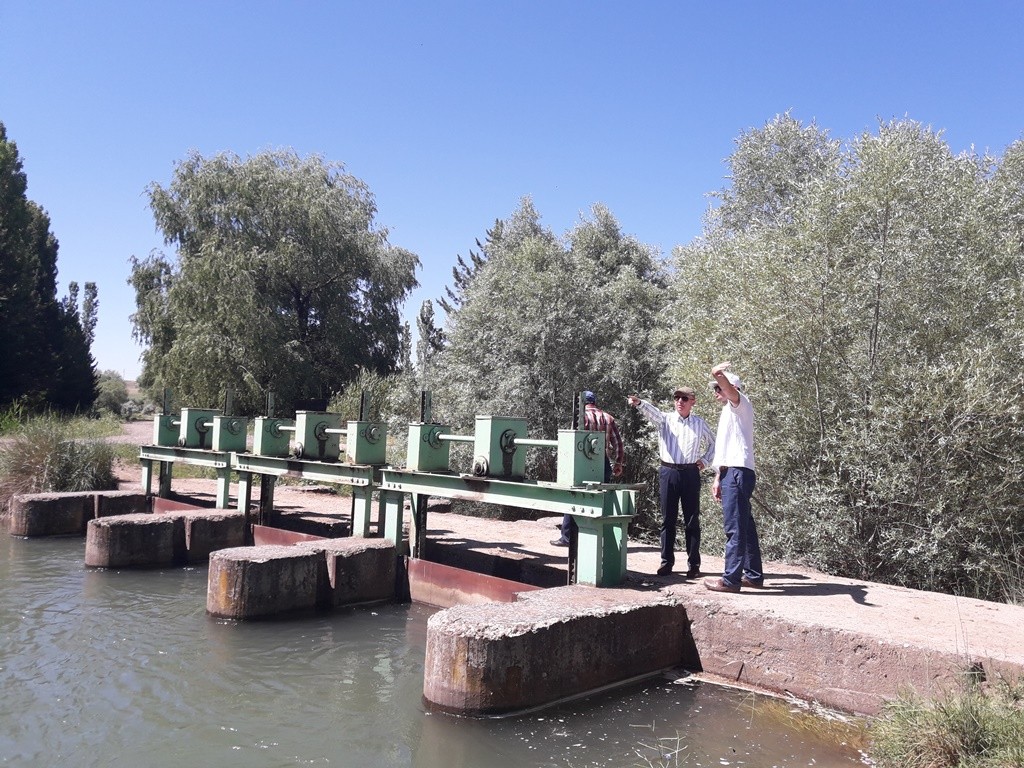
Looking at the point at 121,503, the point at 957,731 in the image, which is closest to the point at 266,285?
the point at 121,503

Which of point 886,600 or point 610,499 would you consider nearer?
point 886,600

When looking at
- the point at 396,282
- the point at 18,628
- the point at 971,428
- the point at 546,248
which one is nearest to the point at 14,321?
the point at 396,282

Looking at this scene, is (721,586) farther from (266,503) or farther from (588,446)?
(266,503)

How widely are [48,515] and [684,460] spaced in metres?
9.54

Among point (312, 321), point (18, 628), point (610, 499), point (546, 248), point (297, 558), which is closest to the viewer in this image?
point (610, 499)

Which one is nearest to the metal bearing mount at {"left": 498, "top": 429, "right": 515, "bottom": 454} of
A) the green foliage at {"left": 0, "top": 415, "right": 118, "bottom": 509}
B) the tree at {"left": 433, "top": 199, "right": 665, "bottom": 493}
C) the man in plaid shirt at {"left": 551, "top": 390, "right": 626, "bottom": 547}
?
the man in plaid shirt at {"left": 551, "top": 390, "right": 626, "bottom": 547}

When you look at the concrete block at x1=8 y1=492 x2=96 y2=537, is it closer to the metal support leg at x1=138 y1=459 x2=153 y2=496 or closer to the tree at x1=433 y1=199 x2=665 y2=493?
the metal support leg at x1=138 y1=459 x2=153 y2=496

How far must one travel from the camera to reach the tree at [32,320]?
27828 mm

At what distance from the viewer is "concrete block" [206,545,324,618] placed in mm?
7113

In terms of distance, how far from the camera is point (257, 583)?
716cm

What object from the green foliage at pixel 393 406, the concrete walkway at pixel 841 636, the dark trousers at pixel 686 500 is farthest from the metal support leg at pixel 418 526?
the green foliage at pixel 393 406

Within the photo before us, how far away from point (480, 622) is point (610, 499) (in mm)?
1792

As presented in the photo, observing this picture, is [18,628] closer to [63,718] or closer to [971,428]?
[63,718]

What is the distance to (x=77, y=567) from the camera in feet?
30.3
